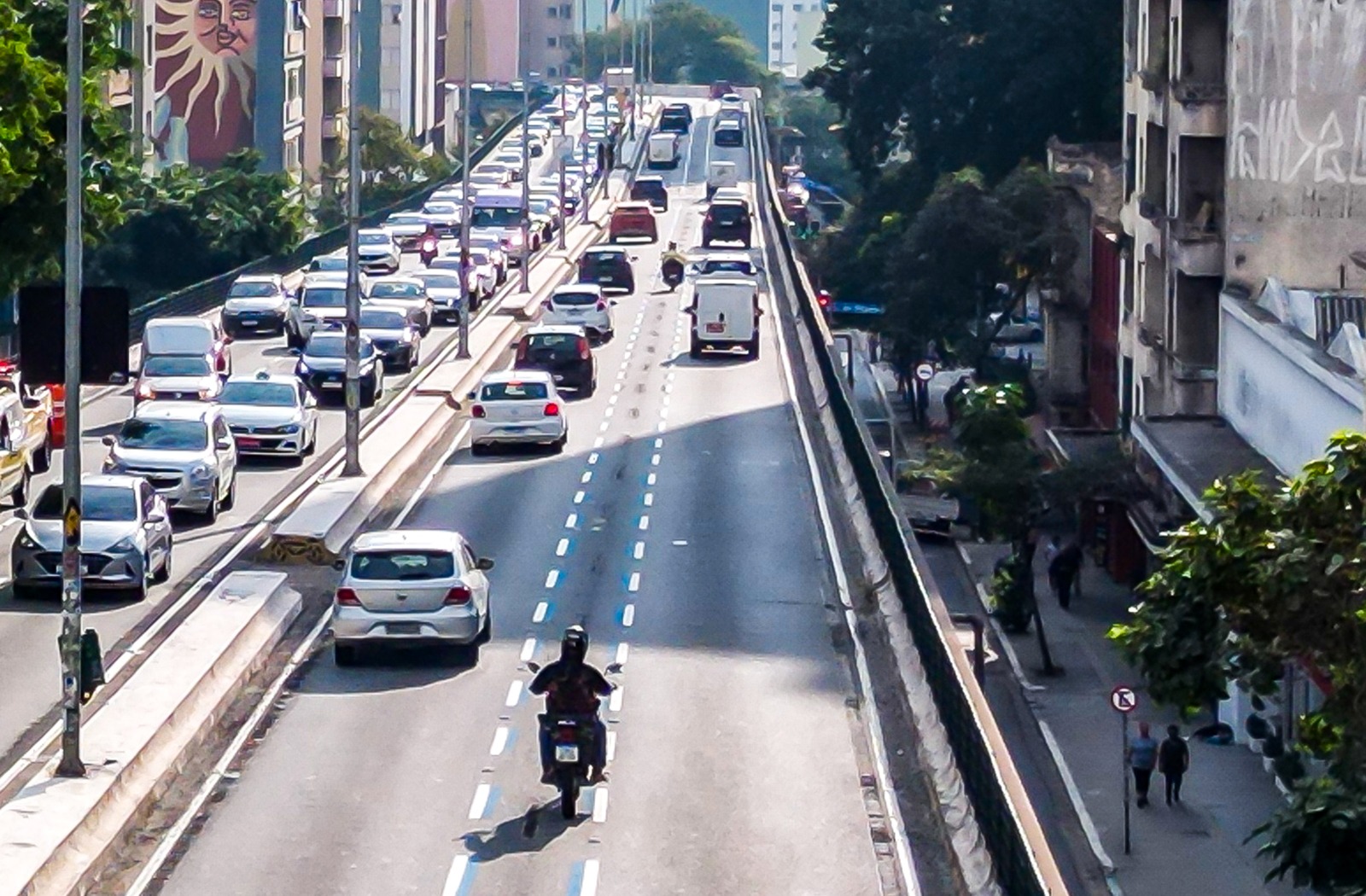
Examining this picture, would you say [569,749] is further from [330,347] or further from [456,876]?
[330,347]

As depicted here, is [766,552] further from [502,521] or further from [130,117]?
[130,117]

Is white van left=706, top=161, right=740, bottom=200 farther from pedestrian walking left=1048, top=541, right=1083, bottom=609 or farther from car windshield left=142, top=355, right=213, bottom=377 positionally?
car windshield left=142, top=355, right=213, bottom=377

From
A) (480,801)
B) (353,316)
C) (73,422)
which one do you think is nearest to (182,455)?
(353,316)

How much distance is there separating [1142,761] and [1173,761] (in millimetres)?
581

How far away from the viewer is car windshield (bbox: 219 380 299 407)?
1777 inches

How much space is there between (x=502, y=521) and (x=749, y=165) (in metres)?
98.3

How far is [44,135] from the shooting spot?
3656 centimetres

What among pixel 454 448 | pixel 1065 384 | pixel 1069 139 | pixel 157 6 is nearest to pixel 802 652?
pixel 454 448

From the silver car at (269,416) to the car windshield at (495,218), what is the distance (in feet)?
172

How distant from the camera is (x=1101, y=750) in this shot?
41.6 meters

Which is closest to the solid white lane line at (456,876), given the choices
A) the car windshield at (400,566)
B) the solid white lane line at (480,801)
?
the solid white lane line at (480,801)

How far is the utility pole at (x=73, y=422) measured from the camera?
21.6 metres

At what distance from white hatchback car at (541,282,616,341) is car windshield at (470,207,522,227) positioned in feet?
96.3

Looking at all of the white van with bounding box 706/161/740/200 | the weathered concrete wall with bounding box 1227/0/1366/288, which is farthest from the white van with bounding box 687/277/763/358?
the white van with bounding box 706/161/740/200
